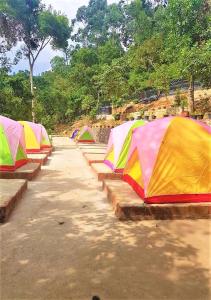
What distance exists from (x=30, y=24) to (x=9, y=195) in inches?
1336

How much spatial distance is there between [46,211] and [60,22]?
3679cm

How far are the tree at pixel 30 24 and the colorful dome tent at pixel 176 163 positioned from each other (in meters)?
30.1

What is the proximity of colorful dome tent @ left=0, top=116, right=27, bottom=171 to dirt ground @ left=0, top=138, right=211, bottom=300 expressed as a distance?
3171 mm

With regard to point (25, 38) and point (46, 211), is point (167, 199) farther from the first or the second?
point (25, 38)

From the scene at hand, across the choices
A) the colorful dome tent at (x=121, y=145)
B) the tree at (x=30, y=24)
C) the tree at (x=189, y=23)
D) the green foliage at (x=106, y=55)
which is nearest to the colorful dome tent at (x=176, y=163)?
the colorful dome tent at (x=121, y=145)

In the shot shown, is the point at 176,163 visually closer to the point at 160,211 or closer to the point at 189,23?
the point at 160,211

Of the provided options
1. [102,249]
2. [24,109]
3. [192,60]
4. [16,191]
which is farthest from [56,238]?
[24,109]

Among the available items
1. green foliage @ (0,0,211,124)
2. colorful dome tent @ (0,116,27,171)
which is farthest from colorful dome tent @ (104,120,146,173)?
green foliage @ (0,0,211,124)

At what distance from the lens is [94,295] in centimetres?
359

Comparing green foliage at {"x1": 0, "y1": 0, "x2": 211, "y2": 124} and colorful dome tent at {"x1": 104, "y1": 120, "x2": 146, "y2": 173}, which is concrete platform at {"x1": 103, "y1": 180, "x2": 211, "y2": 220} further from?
green foliage at {"x1": 0, "y1": 0, "x2": 211, "y2": 124}

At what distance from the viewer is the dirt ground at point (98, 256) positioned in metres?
3.70

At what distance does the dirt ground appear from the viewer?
3.70 metres

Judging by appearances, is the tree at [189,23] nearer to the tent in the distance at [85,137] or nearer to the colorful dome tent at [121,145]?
the tent in the distance at [85,137]

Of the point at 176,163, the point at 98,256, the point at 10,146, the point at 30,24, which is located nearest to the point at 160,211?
the point at 176,163
